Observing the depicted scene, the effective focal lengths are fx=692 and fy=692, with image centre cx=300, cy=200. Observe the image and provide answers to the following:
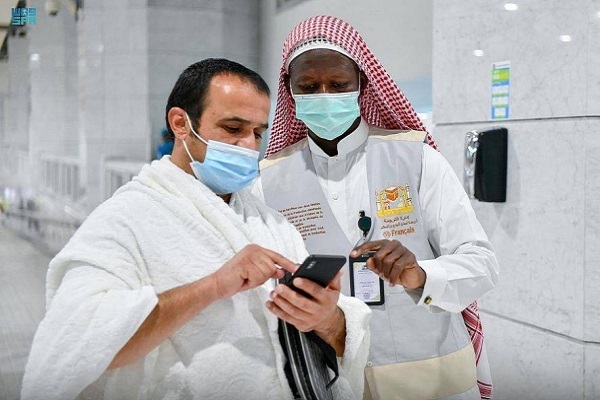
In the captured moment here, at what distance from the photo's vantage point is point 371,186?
179 centimetres

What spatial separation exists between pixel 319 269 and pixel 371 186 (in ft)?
2.06

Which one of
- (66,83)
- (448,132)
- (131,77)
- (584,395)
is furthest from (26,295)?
(584,395)

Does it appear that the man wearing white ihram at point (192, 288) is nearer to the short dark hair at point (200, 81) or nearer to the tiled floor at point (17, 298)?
the short dark hair at point (200, 81)

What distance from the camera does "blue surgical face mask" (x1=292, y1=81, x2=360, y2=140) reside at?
1751mm

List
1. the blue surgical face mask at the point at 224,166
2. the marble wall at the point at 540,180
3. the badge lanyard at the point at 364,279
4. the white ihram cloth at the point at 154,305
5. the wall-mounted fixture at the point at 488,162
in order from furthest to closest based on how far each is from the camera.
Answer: the wall-mounted fixture at the point at 488,162 < the marble wall at the point at 540,180 < the badge lanyard at the point at 364,279 < the blue surgical face mask at the point at 224,166 < the white ihram cloth at the point at 154,305

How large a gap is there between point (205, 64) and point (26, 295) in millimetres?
5134

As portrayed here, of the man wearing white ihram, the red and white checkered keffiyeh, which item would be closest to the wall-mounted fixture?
the red and white checkered keffiyeh

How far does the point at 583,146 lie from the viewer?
2.75m

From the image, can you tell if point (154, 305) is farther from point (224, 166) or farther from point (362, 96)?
point (362, 96)

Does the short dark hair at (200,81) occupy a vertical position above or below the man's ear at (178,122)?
above

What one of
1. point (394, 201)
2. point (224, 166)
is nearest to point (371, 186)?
point (394, 201)

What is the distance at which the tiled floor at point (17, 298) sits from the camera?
4012 millimetres

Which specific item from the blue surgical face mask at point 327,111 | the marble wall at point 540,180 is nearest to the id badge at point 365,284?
the blue surgical face mask at point 327,111

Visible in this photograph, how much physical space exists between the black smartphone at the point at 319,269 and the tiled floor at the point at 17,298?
89.1 inches
